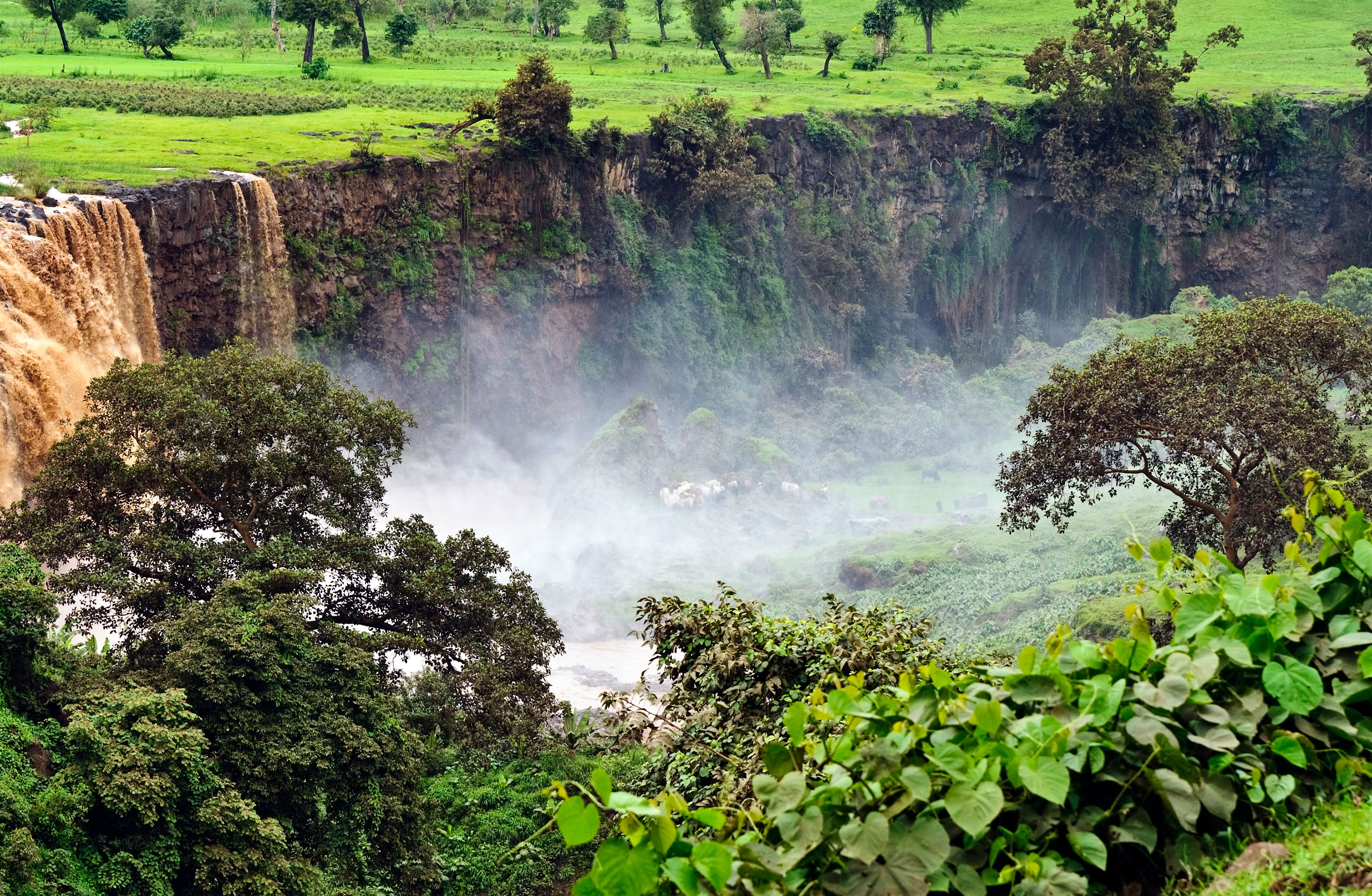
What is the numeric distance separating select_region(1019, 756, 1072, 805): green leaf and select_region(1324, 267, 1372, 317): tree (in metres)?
44.2

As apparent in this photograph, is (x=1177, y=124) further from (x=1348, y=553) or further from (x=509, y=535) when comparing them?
(x=1348, y=553)

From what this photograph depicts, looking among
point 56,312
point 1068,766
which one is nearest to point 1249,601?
point 1068,766

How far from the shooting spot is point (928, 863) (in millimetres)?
3770

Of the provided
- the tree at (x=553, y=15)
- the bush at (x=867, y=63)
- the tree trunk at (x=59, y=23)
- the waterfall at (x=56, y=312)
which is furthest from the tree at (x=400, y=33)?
the waterfall at (x=56, y=312)

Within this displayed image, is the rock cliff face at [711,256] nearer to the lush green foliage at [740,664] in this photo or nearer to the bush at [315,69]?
the bush at [315,69]

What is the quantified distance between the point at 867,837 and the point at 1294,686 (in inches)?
60.5

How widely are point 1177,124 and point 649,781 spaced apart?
45.3m

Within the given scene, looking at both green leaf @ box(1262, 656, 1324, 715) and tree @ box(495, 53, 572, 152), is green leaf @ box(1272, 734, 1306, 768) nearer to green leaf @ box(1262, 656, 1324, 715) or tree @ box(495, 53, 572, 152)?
green leaf @ box(1262, 656, 1324, 715)

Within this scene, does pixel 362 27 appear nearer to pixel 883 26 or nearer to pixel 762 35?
pixel 762 35

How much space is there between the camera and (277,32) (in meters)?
51.7

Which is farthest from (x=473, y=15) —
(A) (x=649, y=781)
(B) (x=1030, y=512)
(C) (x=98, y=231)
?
(A) (x=649, y=781)

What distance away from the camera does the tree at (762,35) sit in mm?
52688

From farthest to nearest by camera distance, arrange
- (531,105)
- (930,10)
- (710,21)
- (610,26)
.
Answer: (930,10) → (610,26) → (710,21) → (531,105)

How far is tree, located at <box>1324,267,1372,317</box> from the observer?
43.4 meters
